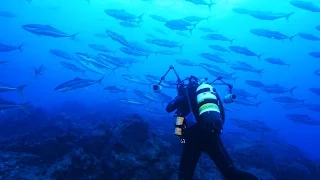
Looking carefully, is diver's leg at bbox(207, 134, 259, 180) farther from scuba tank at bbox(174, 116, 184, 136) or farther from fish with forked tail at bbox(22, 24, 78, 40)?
fish with forked tail at bbox(22, 24, 78, 40)

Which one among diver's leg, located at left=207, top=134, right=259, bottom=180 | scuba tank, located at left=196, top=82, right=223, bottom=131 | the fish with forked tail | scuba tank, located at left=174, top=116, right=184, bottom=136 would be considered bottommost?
the fish with forked tail

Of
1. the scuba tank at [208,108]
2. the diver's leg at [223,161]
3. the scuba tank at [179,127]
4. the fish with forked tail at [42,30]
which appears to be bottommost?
the fish with forked tail at [42,30]

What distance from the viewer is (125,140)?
22.4 ft

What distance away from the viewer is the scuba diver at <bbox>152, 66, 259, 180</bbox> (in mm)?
4270

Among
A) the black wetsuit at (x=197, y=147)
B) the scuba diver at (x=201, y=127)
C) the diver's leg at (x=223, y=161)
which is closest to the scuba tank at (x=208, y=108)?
the scuba diver at (x=201, y=127)

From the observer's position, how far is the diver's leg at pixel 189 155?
4707 mm

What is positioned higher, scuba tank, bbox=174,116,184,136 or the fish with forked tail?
scuba tank, bbox=174,116,184,136

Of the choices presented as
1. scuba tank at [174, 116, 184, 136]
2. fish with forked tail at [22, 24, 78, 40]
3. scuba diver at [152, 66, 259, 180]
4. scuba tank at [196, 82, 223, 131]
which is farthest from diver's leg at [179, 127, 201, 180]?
fish with forked tail at [22, 24, 78, 40]

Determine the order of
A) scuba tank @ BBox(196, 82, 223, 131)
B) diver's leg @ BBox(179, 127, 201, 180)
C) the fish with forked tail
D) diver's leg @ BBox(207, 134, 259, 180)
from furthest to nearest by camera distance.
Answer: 1. the fish with forked tail
2. diver's leg @ BBox(179, 127, 201, 180)
3. diver's leg @ BBox(207, 134, 259, 180)
4. scuba tank @ BBox(196, 82, 223, 131)

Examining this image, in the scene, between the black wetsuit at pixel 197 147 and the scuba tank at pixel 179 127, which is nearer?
the black wetsuit at pixel 197 147

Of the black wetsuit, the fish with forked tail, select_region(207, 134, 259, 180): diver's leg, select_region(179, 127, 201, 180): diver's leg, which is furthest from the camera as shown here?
the fish with forked tail

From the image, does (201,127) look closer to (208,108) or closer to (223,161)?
(208,108)

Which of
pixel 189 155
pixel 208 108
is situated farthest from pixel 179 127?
pixel 208 108

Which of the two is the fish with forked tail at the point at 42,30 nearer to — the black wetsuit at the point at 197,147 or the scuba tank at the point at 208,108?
the black wetsuit at the point at 197,147
